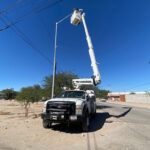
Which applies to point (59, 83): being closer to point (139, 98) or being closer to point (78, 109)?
point (78, 109)

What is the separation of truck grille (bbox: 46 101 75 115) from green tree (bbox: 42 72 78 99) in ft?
41.4

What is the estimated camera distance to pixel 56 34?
12.0m

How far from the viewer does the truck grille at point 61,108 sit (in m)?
4.77

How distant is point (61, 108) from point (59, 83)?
1398 cm

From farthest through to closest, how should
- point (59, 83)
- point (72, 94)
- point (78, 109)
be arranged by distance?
point (59, 83), point (72, 94), point (78, 109)

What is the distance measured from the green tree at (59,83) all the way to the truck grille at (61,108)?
12.6 meters

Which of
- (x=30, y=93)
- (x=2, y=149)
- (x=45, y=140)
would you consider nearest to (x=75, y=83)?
(x=30, y=93)

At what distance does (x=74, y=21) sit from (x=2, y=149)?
11.1 meters

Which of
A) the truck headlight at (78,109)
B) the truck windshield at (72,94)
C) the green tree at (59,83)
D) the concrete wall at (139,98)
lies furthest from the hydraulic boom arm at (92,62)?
the concrete wall at (139,98)

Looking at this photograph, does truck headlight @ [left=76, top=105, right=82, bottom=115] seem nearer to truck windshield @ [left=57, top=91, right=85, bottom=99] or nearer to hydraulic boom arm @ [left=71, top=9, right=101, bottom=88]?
truck windshield @ [left=57, top=91, right=85, bottom=99]

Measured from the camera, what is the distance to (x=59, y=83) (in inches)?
736

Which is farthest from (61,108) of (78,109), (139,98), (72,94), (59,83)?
(139,98)

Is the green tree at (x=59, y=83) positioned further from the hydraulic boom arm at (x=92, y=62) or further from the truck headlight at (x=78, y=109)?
the truck headlight at (x=78, y=109)

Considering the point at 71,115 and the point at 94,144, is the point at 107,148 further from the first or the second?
the point at 71,115
